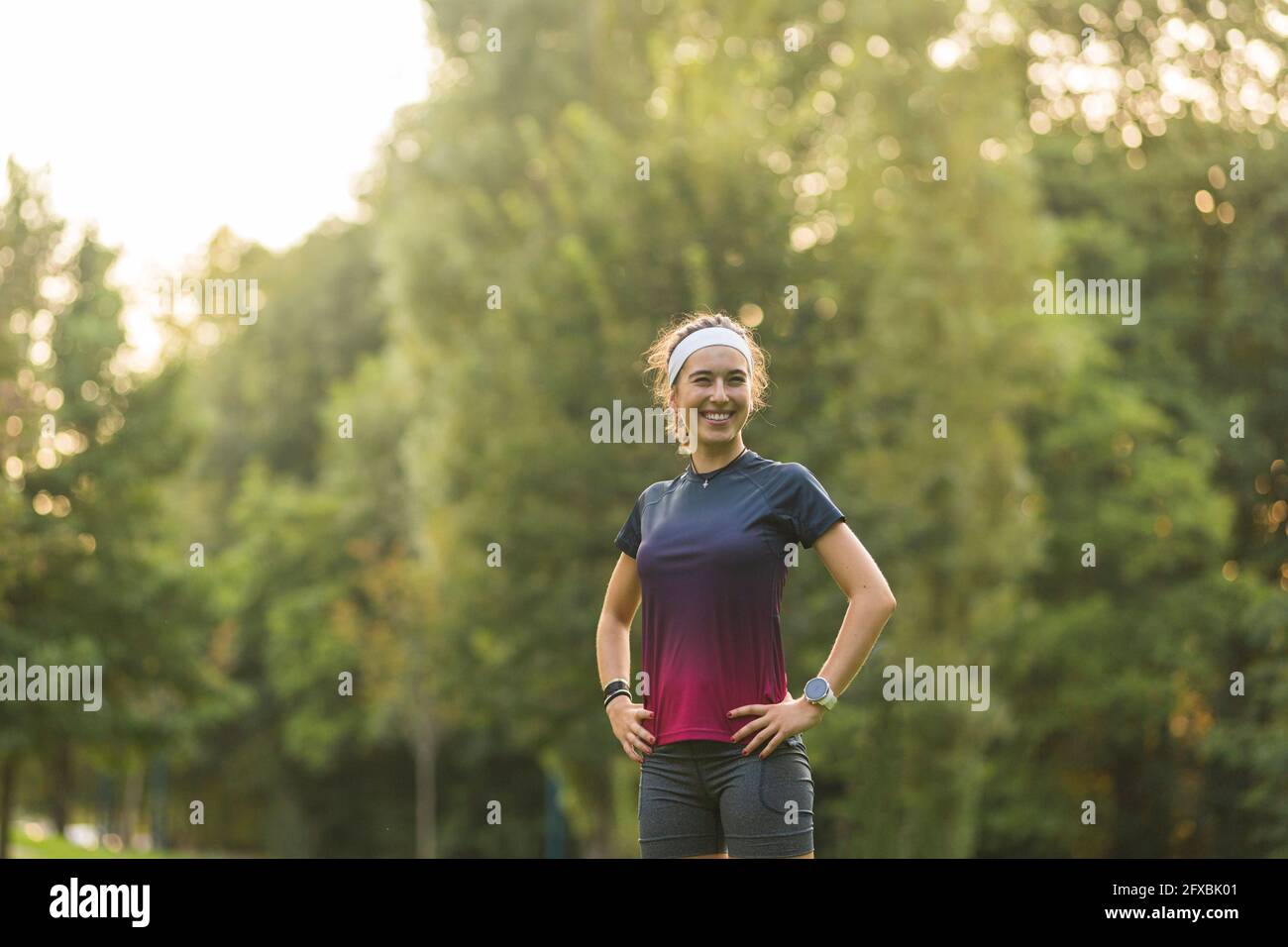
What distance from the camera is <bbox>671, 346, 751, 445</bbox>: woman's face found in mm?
4422

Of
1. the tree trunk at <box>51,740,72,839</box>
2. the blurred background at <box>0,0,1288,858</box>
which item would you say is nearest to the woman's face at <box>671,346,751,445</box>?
the blurred background at <box>0,0,1288,858</box>

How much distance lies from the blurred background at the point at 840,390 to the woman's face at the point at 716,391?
556 inches

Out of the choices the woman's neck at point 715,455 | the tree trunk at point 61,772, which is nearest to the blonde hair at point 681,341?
the woman's neck at point 715,455

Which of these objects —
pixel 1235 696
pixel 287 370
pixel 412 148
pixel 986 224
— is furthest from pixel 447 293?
pixel 287 370

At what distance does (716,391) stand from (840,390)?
52.7 ft

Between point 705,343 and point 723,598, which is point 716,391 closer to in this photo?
point 705,343

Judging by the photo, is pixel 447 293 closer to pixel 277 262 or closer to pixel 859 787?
A: pixel 859 787

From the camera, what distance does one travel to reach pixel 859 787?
23.4 meters

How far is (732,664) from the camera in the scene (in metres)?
4.21

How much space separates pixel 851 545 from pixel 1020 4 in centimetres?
2625

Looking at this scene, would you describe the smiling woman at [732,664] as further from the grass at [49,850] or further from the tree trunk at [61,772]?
the tree trunk at [61,772]

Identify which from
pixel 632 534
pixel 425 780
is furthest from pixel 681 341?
pixel 425 780

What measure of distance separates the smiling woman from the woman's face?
0.16 m

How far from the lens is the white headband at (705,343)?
4.54m
